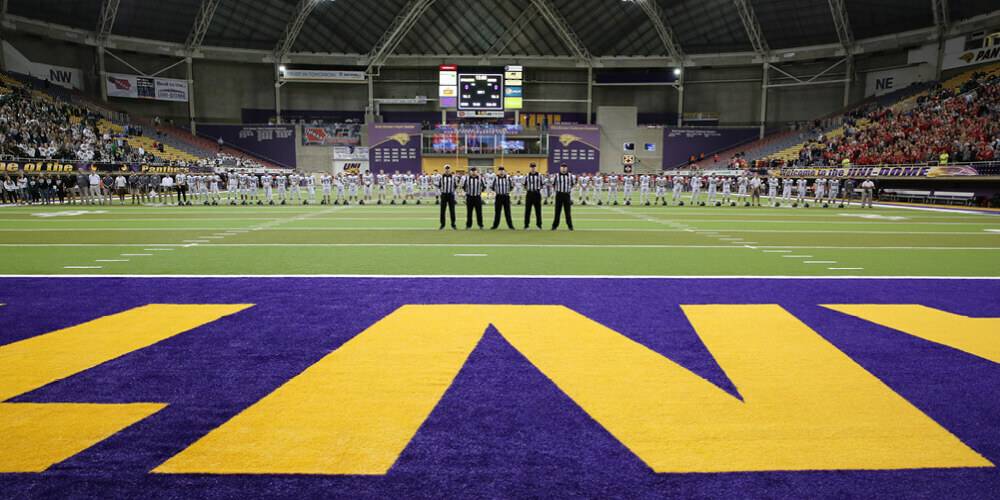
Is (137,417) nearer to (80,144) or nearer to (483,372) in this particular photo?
(483,372)

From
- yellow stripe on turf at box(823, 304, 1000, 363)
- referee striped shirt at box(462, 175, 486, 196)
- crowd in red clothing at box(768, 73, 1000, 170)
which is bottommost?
yellow stripe on turf at box(823, 304, 1000, 363)

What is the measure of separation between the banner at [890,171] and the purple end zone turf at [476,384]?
23.2 metres

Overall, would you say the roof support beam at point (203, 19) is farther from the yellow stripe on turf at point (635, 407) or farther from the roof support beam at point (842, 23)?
the yellow stripe on turf at point (635, 407)

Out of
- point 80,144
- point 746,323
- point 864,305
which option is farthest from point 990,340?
point 80,144

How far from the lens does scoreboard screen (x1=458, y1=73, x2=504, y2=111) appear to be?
159ft

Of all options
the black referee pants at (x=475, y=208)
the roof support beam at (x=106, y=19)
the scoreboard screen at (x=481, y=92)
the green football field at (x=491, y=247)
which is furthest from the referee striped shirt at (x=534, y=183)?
the roof support beam at (x=106, y=19)

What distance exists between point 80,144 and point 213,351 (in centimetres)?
3765

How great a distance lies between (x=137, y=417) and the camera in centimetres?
336

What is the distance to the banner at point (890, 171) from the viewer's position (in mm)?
26000

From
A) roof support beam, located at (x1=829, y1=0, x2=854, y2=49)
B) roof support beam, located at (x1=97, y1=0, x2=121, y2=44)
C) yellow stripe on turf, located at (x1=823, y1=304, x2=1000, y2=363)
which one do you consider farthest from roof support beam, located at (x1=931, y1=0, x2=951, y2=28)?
roof support beam, located at (x1=97, y1=0, x2=121, y2=44)

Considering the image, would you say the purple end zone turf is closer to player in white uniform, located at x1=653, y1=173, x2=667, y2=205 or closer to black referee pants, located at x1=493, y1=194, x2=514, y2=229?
black referee pants, located at x1=493, y1=194, x2=514, y2=229

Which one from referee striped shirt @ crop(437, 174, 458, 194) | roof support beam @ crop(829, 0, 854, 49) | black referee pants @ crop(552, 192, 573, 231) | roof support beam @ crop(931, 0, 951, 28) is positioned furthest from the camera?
roof support beam @ crop(829, 0, 854, 49)

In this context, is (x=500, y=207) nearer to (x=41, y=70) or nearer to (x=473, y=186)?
(x=473, y=186)

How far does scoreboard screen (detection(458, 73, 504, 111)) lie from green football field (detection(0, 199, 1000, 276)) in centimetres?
3232
